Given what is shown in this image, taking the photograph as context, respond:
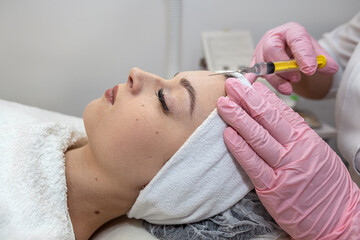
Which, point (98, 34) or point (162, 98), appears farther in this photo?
point (98, 34)

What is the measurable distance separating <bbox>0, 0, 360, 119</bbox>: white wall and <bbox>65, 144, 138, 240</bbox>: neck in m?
0.73

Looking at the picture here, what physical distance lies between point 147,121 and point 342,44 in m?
1.16

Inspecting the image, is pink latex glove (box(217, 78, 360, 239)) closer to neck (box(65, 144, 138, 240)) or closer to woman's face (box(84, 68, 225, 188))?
woman's face (box(84, 68, 225, 188))

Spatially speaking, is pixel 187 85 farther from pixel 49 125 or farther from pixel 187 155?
pixel 49 125

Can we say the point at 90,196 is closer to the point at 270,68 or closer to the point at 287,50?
the point at 270,68

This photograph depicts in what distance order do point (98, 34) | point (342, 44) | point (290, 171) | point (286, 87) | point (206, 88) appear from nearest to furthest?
point (290, 171), point (206, 88), point (286, 87), point (342, 44), point (98, 34)

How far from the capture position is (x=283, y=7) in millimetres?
1830

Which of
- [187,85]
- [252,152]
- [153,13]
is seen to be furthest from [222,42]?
[252,152]

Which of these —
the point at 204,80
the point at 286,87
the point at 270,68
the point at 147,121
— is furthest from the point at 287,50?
the point at 147,121

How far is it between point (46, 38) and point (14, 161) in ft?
2.65

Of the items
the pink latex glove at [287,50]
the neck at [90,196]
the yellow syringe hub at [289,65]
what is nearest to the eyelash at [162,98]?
the neck at [90,196]

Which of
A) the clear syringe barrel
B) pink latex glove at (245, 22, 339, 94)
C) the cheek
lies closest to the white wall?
pink latex glove at (245, 22, 339, 94)

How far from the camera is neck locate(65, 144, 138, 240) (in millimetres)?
953

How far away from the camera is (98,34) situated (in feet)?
5.20
